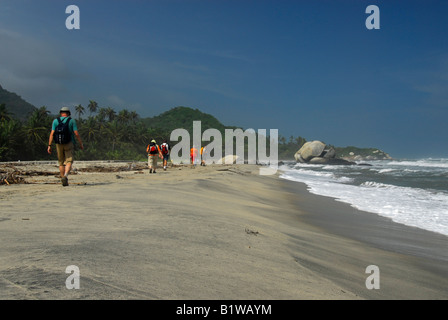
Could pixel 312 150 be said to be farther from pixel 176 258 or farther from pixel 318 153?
pixel 176 258

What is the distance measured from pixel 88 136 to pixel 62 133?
5831cm

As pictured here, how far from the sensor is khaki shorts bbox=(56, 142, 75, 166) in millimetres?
7343

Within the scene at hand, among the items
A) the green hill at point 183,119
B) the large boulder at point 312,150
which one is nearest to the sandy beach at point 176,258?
the large boulder at point 312,150

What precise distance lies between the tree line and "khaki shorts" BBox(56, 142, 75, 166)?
20.9 m

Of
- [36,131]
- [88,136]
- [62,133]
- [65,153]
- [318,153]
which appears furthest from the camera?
[318,153]

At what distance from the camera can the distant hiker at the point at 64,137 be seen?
23.6 ft

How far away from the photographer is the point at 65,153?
7.46m

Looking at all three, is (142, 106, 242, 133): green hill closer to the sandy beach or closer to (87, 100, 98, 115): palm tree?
(87, 100, 98, 115): palm tree

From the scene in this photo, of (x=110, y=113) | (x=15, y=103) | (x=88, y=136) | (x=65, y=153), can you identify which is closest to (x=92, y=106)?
(x=110, y=113)
